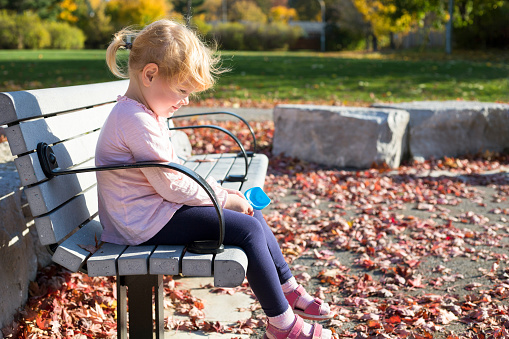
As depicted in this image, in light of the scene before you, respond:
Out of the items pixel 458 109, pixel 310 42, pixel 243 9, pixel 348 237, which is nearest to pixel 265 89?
pixel 458 109

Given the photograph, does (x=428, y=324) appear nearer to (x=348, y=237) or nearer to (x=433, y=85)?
(x=348, y=237)

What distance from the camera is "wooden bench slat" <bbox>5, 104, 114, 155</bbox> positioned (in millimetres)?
2154

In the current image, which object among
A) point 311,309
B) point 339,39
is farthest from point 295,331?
point 339,39

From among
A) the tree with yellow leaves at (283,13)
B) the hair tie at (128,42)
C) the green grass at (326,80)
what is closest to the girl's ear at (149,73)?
the hair tie at (128,42)

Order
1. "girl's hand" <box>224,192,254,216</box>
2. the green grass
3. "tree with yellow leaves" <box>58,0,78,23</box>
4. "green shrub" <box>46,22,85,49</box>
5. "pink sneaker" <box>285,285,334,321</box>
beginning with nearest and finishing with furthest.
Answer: "girl's hand" <box>224,192,254,216</box>, "pink sneaker" <box>285,285,334,321</box>, the green grass, "green shrub" <box>46,22,85,49</box>, "tree with yellow leaves" <box>58,0,78,23</box>

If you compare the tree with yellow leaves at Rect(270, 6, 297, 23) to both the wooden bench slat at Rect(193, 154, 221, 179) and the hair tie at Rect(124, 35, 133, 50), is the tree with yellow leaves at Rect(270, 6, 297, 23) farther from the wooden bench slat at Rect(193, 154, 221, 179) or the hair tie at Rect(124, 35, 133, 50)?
the hair tie at Rect(124, 35, 133, 50)

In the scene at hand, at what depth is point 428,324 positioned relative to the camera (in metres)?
2.83

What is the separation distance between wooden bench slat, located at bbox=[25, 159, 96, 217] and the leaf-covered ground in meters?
0.65

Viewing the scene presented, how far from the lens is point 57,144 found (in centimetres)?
250

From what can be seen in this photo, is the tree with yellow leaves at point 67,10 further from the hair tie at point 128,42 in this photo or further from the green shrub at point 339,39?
the hair tie at point 128,42

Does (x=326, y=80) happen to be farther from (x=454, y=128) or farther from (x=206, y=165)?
(x=206, y=165)

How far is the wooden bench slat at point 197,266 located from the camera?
6.88 ft

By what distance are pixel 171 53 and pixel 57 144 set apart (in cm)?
69

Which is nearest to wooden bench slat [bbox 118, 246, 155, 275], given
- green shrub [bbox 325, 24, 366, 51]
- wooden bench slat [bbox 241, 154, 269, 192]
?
wooden bench slat [bbox 241, 154, 269, 192]
